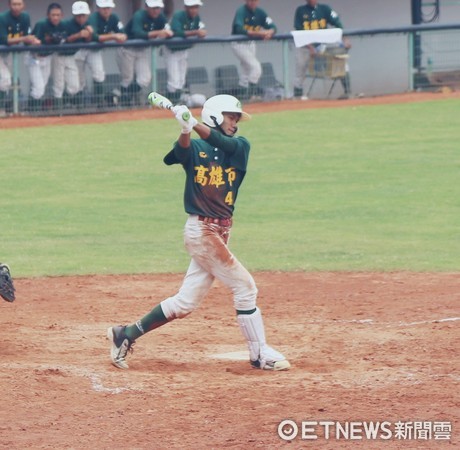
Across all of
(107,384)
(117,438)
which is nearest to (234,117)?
Result: (107,384)

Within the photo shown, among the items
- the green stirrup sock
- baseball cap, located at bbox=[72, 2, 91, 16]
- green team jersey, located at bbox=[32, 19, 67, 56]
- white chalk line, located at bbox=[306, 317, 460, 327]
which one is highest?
baseball cap, located at bbox=[72, 2, 91, 16]

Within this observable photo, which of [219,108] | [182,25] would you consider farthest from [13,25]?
[219,108]

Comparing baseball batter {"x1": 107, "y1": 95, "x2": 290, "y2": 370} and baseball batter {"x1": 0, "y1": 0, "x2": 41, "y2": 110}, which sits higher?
baseball batter {"x1": 0, "y1": 0, "x2": 41, "y2": 110}

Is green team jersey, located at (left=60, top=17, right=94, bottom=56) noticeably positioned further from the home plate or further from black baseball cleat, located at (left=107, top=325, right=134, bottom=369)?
black baseball cleat, located at (left=107, top=325, right=134, bottom=369)

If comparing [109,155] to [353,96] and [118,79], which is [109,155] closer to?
[118,79]

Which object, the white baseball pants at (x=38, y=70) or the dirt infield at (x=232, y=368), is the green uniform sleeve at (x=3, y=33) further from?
the dirt infield at (x=232, y=368)

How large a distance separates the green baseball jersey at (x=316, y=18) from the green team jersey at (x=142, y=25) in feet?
8.55

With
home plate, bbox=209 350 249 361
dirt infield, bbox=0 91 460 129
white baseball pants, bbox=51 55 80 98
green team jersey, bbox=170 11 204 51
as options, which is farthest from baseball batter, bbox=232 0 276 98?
home plate, bbox=209 350 249 361

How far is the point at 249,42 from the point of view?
20.7 meters

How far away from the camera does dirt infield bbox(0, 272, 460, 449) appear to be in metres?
6.25

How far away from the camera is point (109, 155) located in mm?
17953

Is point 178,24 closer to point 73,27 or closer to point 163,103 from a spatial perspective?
point 73,27

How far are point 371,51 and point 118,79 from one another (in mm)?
4931

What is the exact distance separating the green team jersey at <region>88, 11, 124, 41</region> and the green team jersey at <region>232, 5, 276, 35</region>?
7.11 ft
